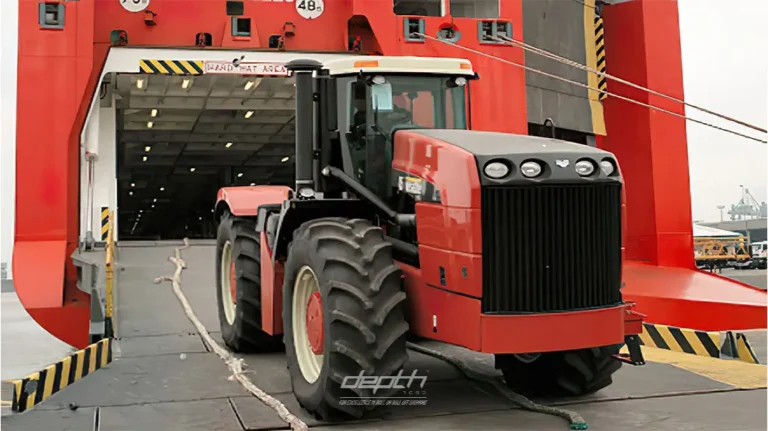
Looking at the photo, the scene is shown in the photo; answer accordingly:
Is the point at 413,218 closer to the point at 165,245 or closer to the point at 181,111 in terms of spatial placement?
the point at 165,245

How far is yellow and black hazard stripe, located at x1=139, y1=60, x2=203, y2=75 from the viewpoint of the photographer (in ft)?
38.6

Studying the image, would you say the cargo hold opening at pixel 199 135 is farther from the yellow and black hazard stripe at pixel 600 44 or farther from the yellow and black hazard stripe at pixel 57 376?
the yellow and black hazard stripe at pixel 57 376

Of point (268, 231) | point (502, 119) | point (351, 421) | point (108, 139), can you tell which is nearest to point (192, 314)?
point (268, 231)

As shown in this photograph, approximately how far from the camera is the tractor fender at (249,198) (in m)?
7.42

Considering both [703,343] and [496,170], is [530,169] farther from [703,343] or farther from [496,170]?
[703,343]

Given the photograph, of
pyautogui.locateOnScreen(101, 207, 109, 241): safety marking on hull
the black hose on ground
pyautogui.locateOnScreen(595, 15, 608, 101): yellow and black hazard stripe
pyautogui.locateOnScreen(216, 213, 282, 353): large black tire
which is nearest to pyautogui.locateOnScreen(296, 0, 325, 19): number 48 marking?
pyautogui.locateOnScreen(101, 207, 109, 241): safety marking on hull

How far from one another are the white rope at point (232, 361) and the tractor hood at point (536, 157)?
1916mm

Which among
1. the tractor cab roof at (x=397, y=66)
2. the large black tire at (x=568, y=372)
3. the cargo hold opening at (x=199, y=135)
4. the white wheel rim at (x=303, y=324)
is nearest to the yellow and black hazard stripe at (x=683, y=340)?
the large black tire at (x=568, y=372)

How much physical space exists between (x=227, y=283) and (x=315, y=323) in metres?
3.31

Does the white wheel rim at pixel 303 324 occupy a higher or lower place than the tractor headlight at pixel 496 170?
lower

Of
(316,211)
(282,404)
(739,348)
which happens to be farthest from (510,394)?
(739,348)

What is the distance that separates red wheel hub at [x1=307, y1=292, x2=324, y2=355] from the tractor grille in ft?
3.79

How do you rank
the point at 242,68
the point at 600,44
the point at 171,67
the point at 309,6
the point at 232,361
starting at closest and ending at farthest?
1. the point at 232,361
2. the point at 171,67
3. the point at 242,68
4. the point at 309,6
5. the point at 600,44

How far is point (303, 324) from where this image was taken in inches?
209
